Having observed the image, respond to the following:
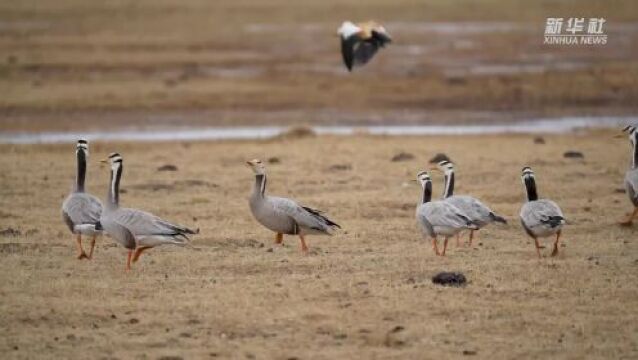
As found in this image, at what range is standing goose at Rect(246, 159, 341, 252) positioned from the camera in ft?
41.3

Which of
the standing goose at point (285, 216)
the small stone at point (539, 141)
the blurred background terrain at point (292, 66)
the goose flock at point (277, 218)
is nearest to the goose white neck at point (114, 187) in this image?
the goose flock at point (277, 218)

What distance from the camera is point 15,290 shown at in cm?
1080

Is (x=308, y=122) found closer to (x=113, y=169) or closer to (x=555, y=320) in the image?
(x=113, y=169)

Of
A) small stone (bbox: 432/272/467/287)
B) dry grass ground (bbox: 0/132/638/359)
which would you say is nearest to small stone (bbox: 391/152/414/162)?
dry grass ground (bbox: 0/132/638/359)

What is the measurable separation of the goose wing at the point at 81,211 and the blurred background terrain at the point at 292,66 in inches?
504

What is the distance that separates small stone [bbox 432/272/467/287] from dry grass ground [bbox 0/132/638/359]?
0.12 m

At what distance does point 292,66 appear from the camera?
33.1 m

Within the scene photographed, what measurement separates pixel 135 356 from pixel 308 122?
1711 cm

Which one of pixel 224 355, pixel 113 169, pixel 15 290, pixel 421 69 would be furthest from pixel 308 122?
pixel 224 355

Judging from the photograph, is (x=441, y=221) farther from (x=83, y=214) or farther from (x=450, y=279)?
(x=83, y=214)

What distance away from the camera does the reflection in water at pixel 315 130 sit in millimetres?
23562

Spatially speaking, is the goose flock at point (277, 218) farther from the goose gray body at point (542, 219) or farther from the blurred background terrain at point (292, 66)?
the blurred background terrain at point (292, 66)

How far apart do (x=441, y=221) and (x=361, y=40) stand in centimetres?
568

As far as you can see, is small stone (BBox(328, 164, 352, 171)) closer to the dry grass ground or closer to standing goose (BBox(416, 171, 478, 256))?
the dry grass ground
